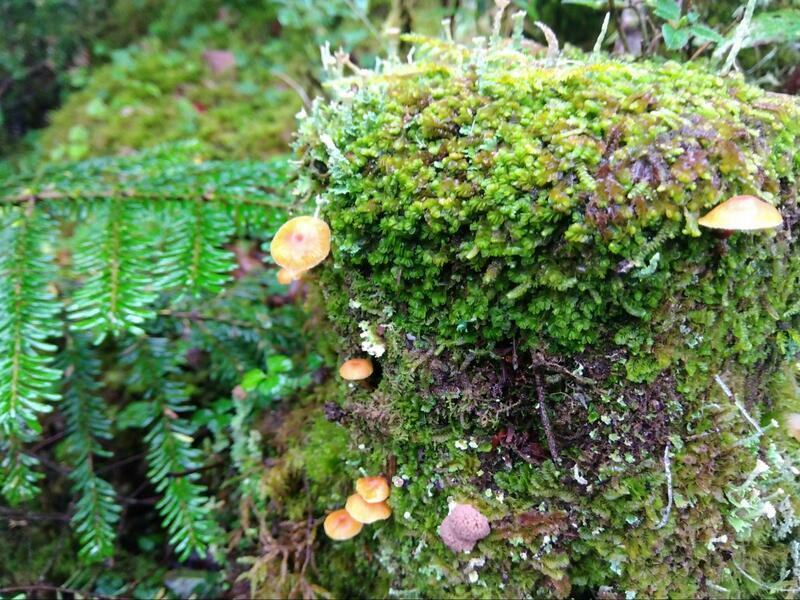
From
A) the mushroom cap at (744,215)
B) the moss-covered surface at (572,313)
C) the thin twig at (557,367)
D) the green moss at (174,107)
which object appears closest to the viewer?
the mushroom cap at (744,215)

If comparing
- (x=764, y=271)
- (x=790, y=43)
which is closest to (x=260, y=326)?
(x=764, y=271)

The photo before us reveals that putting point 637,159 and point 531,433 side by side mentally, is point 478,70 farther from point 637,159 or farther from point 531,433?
point 531,433

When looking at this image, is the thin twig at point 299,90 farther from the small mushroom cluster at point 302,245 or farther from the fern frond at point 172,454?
the fern frond at point 172,454

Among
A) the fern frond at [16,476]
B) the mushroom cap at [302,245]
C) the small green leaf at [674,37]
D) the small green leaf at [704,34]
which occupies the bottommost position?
the fern frond at [16,476]

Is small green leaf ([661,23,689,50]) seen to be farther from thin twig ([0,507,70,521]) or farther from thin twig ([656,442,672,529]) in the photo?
thin twig ([0,507,70,521])

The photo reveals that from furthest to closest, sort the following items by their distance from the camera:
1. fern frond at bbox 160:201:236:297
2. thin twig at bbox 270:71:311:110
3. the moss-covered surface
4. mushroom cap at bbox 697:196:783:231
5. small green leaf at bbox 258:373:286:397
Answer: thin twig at bbox 270:71:311:110, small green leaf at bbox 258:373:286:397, fern frond at bbox 160:201:236:297, the moss-covered surface, mushroom cap at bbox 697:196:783:231

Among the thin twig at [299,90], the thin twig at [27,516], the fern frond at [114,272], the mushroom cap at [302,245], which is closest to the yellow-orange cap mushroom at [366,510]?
the mushroom cap at [302,245]

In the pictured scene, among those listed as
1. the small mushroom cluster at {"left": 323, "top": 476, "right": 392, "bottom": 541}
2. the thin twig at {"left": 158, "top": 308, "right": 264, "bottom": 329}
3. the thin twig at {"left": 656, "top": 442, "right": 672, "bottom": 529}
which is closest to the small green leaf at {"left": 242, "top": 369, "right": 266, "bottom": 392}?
the thin twig at {"left": 158, "top": 308, "right": 264, "bottom": 329}
